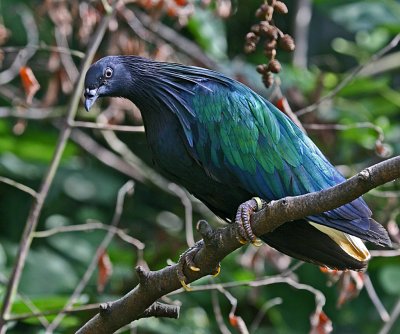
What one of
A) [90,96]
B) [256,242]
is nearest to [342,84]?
[256,242]

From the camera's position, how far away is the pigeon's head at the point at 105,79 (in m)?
4.04

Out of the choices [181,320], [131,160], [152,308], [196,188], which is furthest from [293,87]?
[152,308]

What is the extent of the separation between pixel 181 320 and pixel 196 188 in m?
2.42

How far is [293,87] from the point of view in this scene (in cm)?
645

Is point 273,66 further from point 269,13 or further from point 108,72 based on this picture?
point 108,72

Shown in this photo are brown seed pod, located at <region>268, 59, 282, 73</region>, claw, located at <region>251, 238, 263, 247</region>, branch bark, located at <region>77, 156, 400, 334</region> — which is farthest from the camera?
brown seed pod, located at <region>268, 59, 282, 73</region>

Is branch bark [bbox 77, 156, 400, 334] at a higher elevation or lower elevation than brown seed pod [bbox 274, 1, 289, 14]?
lower

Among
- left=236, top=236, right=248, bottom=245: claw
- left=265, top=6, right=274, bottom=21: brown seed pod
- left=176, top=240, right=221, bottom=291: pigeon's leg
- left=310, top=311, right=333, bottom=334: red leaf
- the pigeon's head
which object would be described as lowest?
left=310, top=311, right=333, bottom=334: red leaf

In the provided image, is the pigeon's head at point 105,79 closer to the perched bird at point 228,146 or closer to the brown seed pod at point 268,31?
A: the perched bird at point 228,146

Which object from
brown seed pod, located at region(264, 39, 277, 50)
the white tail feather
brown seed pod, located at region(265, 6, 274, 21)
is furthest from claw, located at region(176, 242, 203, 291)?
brown seed pod, located at region(265, 6, 274, 21)

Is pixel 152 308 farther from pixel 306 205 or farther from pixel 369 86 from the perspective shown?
pixel 369 86

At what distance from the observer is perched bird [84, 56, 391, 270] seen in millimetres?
4012

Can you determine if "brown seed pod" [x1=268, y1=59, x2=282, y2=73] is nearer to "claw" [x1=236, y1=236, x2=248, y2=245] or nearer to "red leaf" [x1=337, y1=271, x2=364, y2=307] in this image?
"claw" [x1=236, y1=236, x2=248, y2=245]

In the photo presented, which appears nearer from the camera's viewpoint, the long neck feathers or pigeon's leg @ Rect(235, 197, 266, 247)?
pigeon's leg @ Rect(235, 197, 266, 247)
